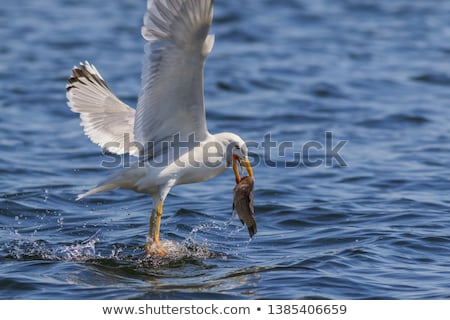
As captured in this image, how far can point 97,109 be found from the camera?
9773 mm

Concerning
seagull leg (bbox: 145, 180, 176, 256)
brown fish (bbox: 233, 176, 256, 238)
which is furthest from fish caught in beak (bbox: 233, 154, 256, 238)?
seagull leg (bbox: 145, 180, 176, 256)

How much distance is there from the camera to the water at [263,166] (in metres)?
7.95

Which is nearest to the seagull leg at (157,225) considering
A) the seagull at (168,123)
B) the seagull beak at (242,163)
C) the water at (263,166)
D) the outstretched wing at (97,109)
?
the seagull at (168,123)

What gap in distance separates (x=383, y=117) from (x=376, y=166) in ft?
10.4

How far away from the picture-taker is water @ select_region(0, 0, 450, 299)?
26.1 ft

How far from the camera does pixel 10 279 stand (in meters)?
7.70

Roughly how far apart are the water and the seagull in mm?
811

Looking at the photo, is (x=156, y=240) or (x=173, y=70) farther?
(x=156, y=240)

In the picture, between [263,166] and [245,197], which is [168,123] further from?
[263,166]

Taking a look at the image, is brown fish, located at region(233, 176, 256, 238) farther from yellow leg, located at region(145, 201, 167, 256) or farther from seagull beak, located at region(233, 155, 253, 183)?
yellow leg, located at region(145, 201, 167, 256)

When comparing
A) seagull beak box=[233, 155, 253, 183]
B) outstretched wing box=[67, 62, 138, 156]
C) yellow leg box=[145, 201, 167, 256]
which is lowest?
yellow leg box=[145, 201, 167, 256]

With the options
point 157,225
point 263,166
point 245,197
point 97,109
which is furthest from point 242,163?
point 263,166

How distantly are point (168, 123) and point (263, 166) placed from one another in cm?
487

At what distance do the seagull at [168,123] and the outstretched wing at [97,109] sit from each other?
0.04ft
